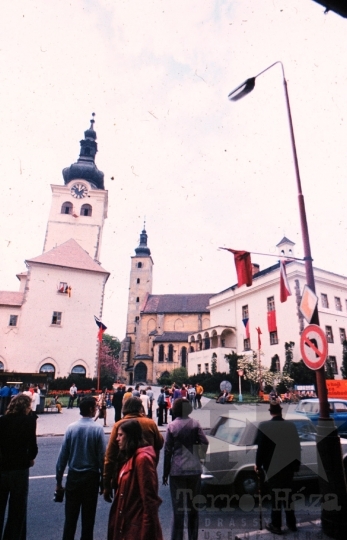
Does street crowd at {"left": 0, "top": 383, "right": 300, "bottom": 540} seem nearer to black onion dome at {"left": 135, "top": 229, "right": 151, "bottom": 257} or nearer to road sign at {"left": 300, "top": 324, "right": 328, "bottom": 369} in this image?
road sign at {"left": 300, "top": 324, "right": 328, "bottom": 369}

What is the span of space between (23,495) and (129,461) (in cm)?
242

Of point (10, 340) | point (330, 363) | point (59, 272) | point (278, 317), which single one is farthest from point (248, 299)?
point (10, 340)

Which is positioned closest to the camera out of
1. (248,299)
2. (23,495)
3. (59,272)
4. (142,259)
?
(23,495)

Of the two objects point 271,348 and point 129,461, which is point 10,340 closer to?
point 271,348

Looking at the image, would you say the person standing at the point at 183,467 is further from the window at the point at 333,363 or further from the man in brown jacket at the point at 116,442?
the window at the point at 333,363

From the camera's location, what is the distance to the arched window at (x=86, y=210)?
51.0m

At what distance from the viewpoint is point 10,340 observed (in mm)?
33812

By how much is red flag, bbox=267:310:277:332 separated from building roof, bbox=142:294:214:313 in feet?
100

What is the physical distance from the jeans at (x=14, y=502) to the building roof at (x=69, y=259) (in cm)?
3442

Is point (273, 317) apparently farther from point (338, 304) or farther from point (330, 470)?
point (330, 470)

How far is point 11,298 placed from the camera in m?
36.1

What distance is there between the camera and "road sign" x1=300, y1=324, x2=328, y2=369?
17.3 ft

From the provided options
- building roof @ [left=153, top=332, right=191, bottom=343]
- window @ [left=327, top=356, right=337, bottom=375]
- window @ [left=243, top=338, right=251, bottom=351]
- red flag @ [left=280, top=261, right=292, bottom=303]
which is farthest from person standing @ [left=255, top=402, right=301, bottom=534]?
building roof @ [left=153, top=332, right=191, bottom=343]

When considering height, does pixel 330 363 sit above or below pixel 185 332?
below
